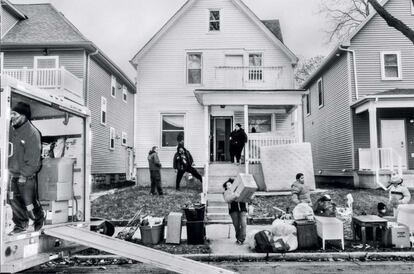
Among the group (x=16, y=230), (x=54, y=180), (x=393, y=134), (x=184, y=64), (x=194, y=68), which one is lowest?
(x=16, y=230)

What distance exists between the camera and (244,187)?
9.19 metres

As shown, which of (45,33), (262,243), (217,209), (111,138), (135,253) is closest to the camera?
(135,253)

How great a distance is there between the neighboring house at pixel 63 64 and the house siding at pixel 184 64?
292cm

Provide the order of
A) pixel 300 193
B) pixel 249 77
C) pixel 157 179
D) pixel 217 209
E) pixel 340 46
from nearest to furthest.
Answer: pixel 300 193, pixel 217 209, pixel 157 179, pixel 340 46, pixel 249 77

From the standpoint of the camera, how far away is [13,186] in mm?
6004

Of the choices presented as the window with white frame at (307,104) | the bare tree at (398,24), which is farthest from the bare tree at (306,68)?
the bare tree at (398,24)

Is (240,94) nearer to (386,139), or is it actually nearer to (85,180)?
(386,139)

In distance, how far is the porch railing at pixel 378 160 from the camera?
17172 mm

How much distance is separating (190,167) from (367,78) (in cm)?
934

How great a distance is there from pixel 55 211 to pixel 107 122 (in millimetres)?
18667

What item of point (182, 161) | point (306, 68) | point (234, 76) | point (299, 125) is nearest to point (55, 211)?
point (182, 161)

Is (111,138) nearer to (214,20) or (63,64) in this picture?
(63,64)

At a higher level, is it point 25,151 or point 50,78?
point 50,78

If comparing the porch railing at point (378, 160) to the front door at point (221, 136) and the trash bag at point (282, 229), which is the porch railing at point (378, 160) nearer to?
the front door at point (221, 136)
